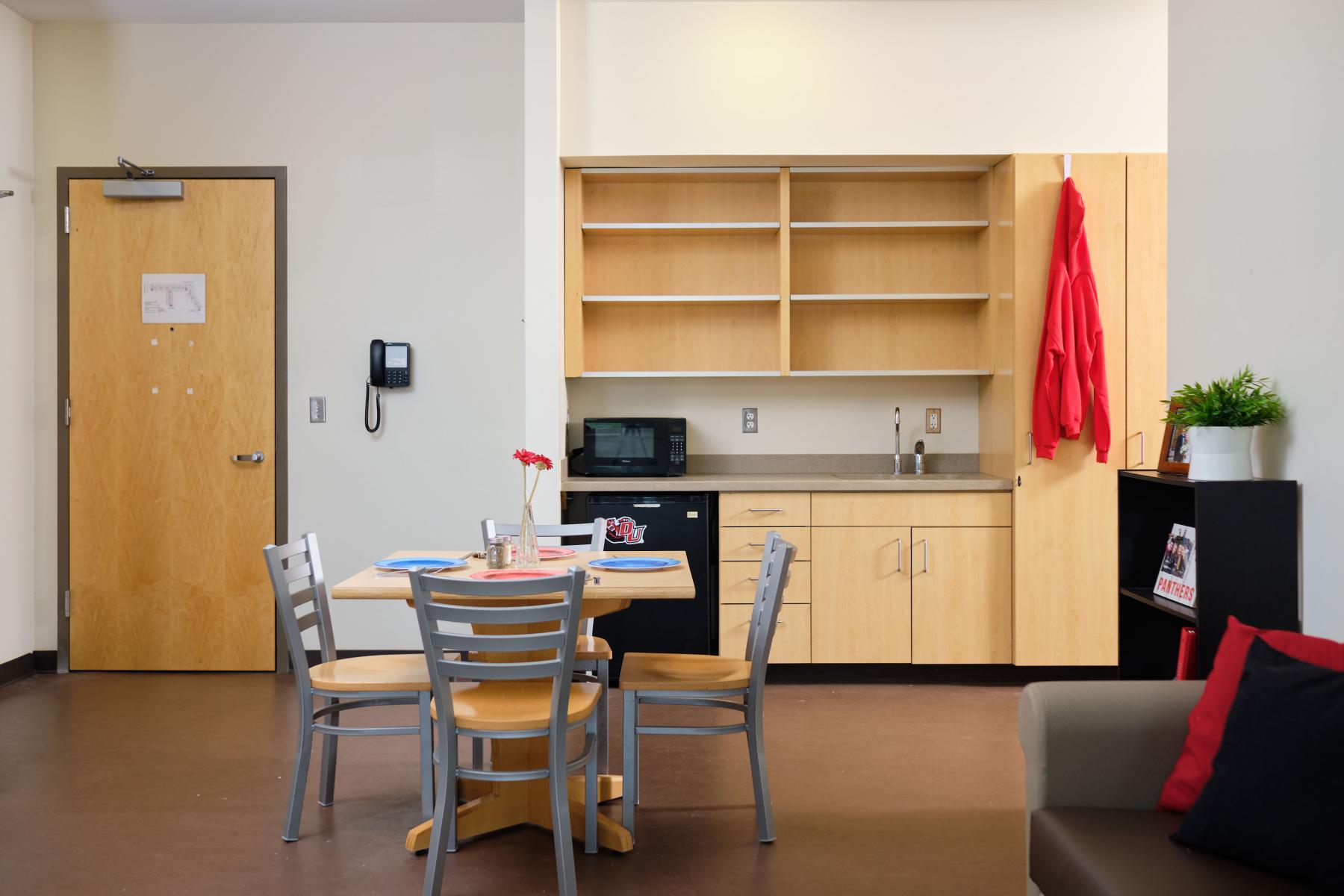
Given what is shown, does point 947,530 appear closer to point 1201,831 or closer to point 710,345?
point 710,345

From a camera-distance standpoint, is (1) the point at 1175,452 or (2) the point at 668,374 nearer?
(1) the point at 1175,452

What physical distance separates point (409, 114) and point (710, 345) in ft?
5.80

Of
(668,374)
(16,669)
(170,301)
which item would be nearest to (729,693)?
(668,374)

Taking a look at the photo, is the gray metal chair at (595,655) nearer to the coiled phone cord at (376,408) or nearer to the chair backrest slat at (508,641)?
the chair backrest slat at (508,641)

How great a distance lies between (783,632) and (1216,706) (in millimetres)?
2647

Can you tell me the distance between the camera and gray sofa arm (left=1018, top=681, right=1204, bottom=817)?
6.60 ft

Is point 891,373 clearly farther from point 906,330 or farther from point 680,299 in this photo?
point 680,299

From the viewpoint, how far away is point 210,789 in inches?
128

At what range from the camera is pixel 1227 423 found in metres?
2.52

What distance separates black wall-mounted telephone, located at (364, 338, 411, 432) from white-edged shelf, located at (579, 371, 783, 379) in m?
0.83

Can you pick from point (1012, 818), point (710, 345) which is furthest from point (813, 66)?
point (1012, 818)

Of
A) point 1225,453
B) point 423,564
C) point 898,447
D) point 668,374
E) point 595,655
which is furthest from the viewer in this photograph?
point 898,447

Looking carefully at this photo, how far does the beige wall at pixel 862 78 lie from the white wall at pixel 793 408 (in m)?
1.13

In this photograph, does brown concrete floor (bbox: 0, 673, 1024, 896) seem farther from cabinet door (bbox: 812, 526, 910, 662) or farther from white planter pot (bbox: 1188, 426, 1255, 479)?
white planter pot (bbox: 1188, 426, 1255, 479)
